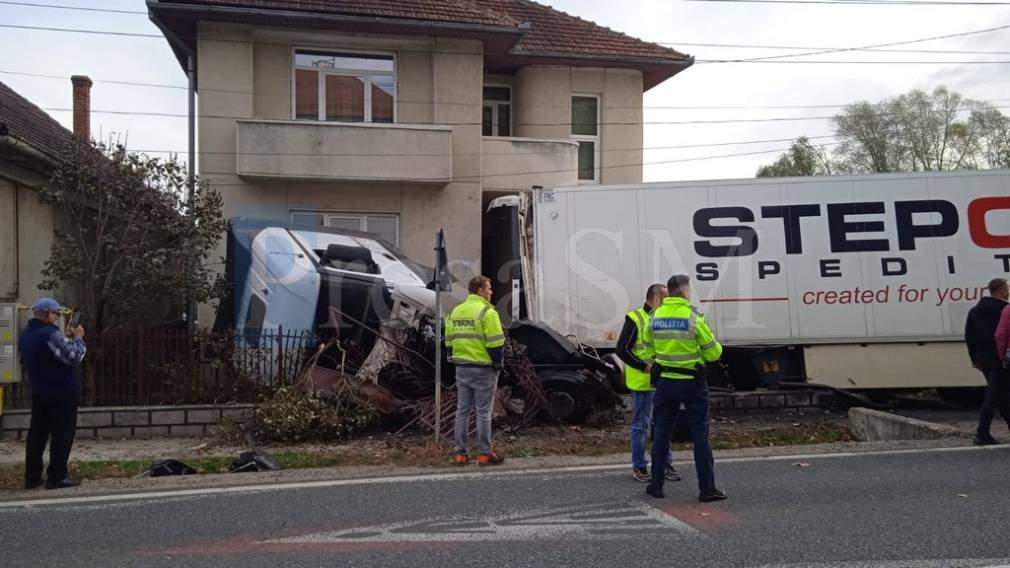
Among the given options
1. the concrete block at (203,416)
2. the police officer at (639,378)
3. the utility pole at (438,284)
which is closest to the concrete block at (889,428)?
the police officer at (639,378)

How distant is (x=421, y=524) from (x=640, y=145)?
47.7 feet

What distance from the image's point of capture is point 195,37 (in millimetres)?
15484

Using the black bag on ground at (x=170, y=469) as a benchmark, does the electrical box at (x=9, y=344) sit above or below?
above

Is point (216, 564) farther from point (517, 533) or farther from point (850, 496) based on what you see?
point (850, 496)

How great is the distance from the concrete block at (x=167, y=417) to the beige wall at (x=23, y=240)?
4.43 metres

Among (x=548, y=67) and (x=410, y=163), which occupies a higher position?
(x=548, y=67)

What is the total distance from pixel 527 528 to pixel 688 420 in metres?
1.62

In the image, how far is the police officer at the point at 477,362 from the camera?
7805mm

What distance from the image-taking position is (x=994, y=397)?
8.25 m

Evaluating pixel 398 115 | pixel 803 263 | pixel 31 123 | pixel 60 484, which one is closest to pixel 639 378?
pixel 803 263

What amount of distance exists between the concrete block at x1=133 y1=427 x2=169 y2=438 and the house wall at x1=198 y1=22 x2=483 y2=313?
19.2 feet

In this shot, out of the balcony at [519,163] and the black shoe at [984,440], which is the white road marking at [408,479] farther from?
the balcony at [519,163]

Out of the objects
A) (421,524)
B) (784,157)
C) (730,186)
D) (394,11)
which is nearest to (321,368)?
(421,524)

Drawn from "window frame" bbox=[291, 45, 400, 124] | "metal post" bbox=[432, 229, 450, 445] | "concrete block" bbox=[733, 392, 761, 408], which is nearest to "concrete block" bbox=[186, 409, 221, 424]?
"metal post" bbox=[432, 229, 450, 445]
